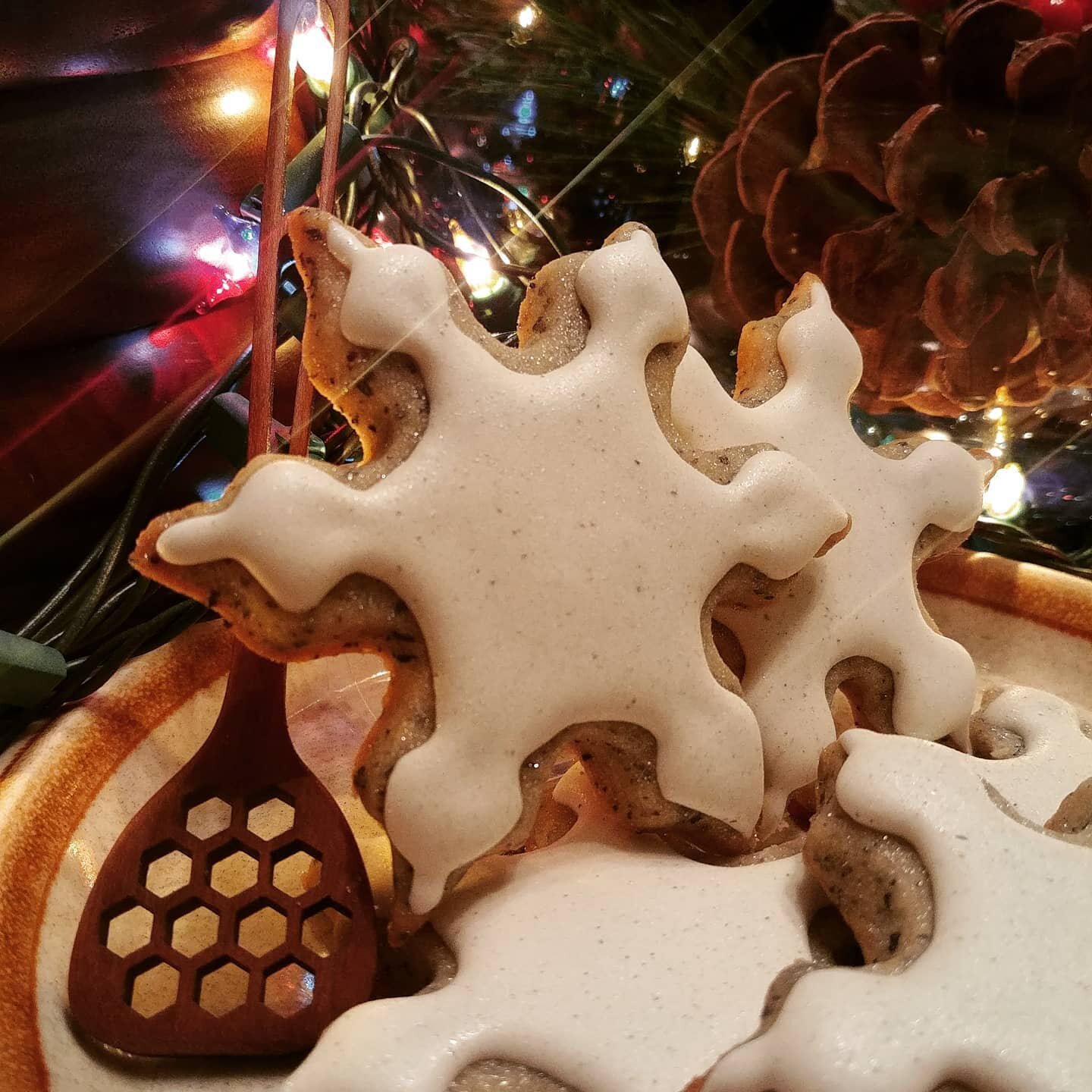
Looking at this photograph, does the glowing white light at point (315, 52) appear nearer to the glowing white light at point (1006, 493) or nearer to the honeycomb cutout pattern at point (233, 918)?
the honeycomb cutout pattern at point (233, 918)

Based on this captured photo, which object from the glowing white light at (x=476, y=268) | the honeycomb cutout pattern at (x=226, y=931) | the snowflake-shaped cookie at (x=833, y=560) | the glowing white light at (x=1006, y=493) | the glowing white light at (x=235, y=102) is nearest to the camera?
the honeycomb cutout pattern at (x=226, y=931)

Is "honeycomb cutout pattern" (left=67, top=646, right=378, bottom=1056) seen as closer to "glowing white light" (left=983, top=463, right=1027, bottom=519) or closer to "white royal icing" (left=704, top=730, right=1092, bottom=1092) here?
"white royal icing" (left=704, top=730, right=1092, bottom=1092)

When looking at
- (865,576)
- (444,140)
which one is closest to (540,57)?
(444,140)

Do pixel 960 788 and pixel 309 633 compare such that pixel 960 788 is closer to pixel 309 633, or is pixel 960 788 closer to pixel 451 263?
pixel 309 633

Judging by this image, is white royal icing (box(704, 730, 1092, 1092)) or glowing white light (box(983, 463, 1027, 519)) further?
glowing white light (box(983, 463, 1027, 519))

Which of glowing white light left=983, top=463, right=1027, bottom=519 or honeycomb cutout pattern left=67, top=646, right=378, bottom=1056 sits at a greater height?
glowing white light left=983, top=463, right=1027, bottom=519

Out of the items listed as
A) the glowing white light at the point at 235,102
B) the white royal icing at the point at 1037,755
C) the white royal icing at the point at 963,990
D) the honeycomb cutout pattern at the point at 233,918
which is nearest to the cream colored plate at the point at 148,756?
the honeycomb cutout pattern at the point at 233,918

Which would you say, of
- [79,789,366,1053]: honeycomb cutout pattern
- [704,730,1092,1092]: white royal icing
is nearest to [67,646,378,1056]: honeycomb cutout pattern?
[79,789,366,1053]: honeycomb cutout pattern
